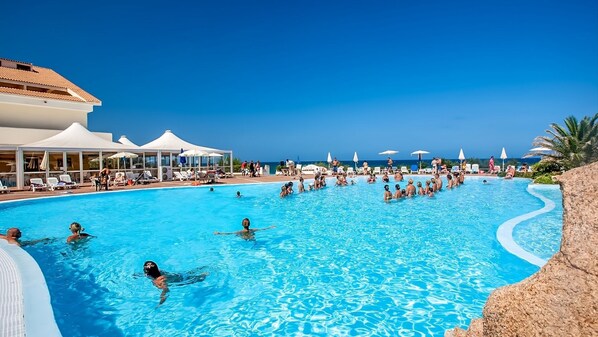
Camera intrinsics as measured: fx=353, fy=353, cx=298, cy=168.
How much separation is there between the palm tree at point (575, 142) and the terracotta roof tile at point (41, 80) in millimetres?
32481

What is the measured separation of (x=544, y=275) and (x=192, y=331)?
426 cm

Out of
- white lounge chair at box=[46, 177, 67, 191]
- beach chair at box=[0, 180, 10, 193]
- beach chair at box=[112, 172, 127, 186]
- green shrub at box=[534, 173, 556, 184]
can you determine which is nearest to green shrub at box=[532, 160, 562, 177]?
green shrub at box=[534, 173, 556, 184]

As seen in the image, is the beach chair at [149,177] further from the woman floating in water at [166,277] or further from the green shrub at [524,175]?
the green shrub at [524,175]

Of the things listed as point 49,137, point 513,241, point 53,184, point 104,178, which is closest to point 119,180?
point 104,178

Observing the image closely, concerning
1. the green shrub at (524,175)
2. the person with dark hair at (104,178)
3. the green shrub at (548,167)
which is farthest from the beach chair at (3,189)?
the green shrub at (524,175)

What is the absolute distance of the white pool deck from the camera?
3.57 m

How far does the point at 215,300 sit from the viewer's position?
18.8ft

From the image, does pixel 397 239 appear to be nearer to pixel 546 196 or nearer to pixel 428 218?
pixel 428 218

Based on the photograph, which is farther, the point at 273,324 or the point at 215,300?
the point at 215,300

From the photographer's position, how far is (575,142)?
18328 mm

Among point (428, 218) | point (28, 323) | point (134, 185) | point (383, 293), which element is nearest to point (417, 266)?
point (383, 293)

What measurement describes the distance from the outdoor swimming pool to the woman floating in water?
140mm

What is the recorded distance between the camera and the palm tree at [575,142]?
17922mm

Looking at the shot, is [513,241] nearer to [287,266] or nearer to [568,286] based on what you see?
[287,266]
